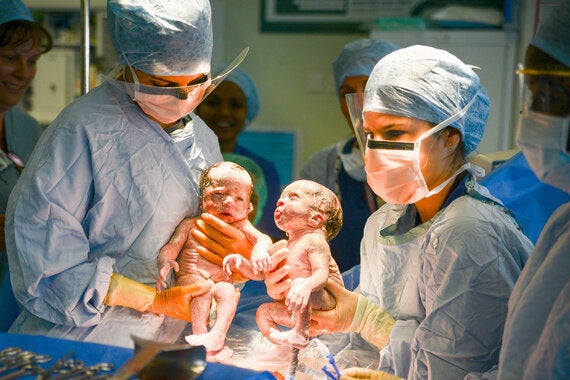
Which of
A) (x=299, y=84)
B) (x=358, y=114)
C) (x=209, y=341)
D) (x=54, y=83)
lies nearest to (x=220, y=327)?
(x=209, y=341)

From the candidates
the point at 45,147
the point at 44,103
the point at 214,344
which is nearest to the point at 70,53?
the point at 44,103

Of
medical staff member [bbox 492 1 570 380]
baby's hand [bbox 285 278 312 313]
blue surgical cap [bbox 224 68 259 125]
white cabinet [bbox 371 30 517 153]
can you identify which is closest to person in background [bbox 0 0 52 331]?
blue surgical cap [bbox 224 68 259 125]

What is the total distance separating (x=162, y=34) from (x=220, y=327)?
0.94 m

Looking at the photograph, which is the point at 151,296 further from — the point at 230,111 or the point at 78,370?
the point at 230,111

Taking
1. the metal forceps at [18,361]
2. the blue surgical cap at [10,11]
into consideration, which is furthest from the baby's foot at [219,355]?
the blue surgical cap at [10,11]

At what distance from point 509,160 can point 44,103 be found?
404 centimetres

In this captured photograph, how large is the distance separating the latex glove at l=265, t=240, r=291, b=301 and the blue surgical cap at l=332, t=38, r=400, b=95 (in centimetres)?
140

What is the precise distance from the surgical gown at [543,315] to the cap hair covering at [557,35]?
39 centimetres

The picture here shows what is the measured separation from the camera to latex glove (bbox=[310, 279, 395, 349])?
2.09 metres

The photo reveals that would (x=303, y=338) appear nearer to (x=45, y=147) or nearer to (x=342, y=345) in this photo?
(x=342, y=345)

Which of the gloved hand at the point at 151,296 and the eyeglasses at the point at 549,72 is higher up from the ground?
the eyeglasses at the point at 549,72

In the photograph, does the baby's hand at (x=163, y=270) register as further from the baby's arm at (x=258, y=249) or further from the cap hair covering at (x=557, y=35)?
the cap hair covering at (x=557, y=35)

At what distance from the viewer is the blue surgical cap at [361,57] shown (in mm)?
3174

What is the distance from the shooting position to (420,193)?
2.04m
